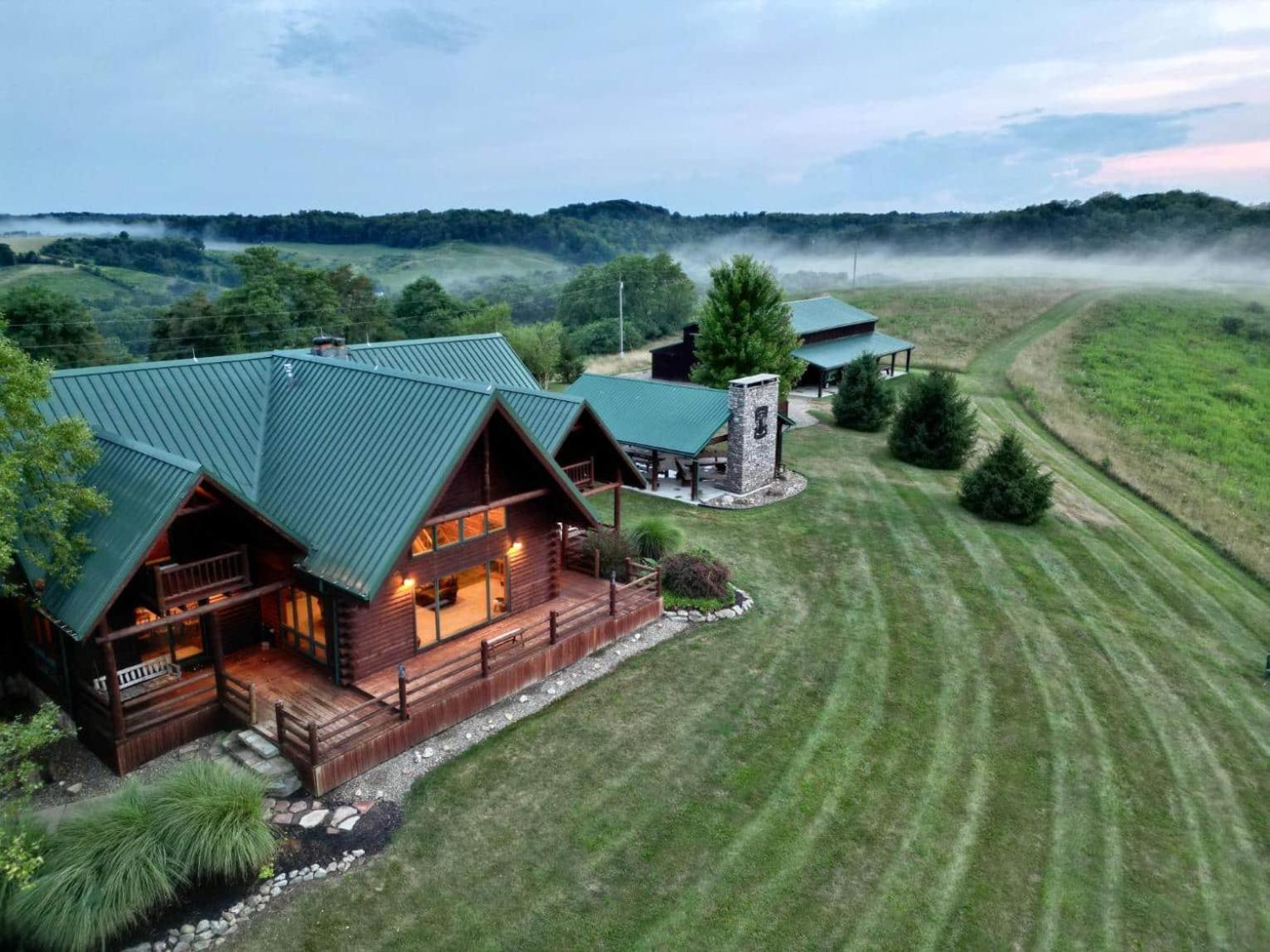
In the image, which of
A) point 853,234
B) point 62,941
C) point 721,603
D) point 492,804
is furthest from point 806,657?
point 853,234

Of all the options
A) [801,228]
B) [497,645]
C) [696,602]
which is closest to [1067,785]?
[696,602]

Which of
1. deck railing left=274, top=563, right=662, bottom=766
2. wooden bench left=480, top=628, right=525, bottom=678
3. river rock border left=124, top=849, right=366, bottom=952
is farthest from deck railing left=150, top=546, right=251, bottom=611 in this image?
river rock border left=124, top=849, right=366, bottom=952

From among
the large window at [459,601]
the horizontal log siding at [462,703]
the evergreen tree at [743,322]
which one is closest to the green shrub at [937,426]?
the evergreen tree at [743,322]

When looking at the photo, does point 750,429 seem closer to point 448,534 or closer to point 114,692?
point 448,534

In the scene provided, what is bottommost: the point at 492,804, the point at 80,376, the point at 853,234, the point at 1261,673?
the point at 1261,673

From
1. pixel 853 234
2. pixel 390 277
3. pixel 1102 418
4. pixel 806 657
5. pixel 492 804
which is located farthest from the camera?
pixel 853 234

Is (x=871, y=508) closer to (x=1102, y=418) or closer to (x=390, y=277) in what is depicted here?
(x=1102, y=418)

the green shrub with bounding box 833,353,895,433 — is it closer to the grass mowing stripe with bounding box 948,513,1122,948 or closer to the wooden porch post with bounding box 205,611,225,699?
the grass mowing stripe with bounding box 948,513,1122,948
